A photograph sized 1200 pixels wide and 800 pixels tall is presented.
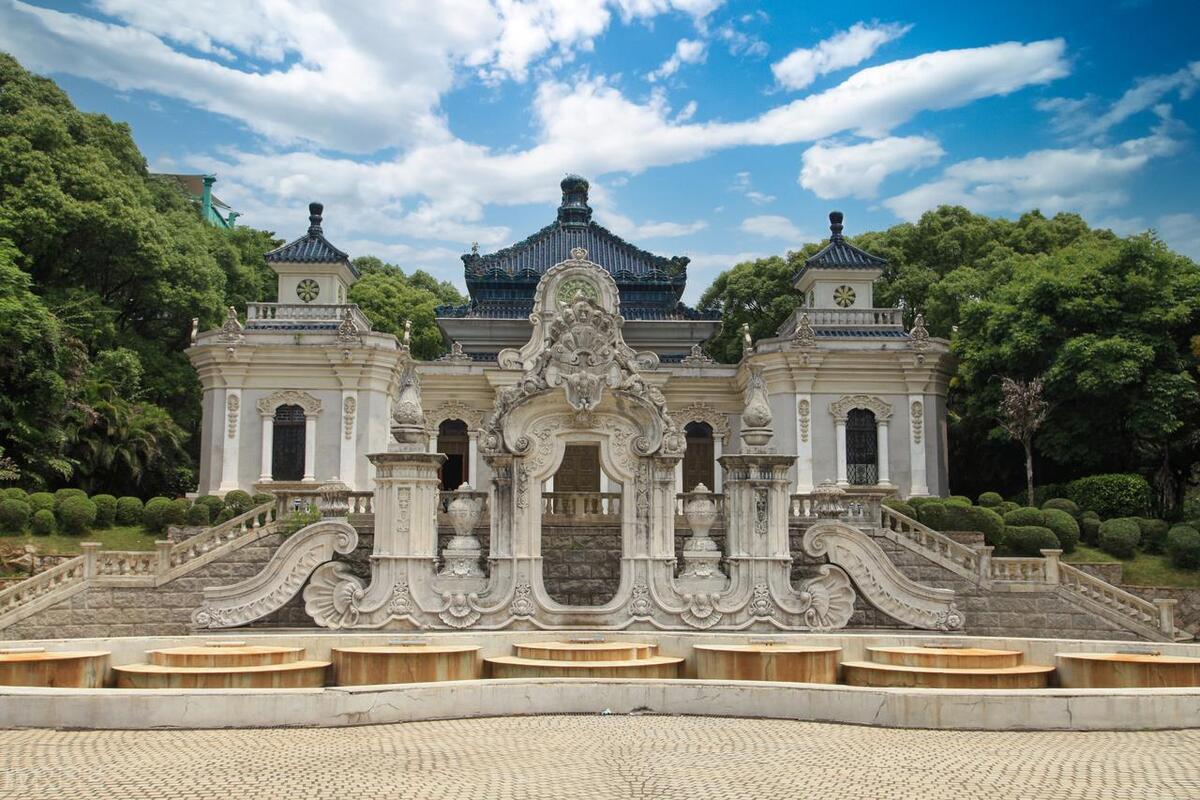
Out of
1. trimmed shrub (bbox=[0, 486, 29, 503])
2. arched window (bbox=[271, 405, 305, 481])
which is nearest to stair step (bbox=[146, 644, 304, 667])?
trimmed shrub (bbox=[0, 486, 29, 503])

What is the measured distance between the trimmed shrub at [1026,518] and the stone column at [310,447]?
2098 cm

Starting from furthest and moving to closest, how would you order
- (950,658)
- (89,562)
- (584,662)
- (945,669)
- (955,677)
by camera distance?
(89,562), (584,662), (950,658), (945,669), (955,677)

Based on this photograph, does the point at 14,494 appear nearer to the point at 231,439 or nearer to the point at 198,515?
the point at 198,515

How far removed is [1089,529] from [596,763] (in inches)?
875

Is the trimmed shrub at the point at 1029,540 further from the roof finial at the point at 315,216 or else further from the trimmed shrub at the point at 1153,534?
the roof finial at the point at 315,216

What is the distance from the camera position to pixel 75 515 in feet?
92.8

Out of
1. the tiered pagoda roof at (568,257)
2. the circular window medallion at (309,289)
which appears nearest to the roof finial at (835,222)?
the tiered pagoda roof at (568,257)

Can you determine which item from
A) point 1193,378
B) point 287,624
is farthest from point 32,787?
point 1193,378

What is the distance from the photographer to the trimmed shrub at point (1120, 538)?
26828 millimetres

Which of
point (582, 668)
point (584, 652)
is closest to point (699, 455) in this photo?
point (584, 652)

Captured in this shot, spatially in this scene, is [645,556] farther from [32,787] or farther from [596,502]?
[32,787]

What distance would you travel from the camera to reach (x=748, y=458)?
1927cm

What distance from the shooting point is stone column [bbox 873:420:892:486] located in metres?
34.7

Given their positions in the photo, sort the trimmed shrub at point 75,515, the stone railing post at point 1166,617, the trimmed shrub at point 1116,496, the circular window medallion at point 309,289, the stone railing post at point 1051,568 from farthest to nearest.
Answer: the circular window medallion at point 309,289 < the trimmed shrub at point 1116,496 < the trimmed shrub at point 75,515 < the stone railing post at point 1051,568 < the stone railing post at point 1166,617
